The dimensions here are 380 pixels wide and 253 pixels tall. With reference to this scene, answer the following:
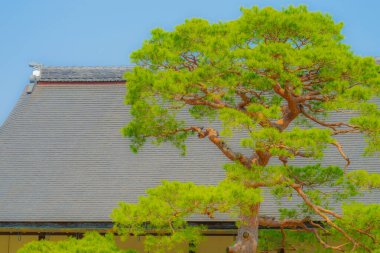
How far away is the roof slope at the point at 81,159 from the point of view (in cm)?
1209

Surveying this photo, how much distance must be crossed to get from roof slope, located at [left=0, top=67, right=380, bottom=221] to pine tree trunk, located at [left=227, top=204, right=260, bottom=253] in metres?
2.59

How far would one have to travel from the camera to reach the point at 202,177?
12461 millimetres

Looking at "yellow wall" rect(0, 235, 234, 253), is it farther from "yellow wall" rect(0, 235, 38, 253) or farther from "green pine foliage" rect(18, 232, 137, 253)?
"green pine foliage" rect(18, 232, 137, 253)

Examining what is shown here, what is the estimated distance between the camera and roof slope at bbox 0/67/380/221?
1209 cm

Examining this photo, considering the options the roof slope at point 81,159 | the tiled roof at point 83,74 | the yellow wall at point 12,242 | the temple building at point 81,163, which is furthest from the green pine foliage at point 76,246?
the tiled roof at point 83,74

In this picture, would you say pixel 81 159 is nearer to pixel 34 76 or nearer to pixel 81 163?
pixel 81 163

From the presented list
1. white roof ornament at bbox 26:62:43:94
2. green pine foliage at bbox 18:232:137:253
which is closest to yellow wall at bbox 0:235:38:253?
green pine foliage at bbox 18:232:137:253

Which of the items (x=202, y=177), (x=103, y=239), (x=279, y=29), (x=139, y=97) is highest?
(x=279, y=29)

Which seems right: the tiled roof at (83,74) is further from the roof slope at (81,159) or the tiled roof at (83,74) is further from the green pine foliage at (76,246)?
the green pine foliage at (76,246)

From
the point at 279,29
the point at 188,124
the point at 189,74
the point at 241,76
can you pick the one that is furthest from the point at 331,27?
the point at 188,124

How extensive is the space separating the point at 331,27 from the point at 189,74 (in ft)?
5.71

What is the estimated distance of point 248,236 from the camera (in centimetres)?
889

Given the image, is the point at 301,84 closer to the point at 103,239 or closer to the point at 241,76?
the point at 241,76

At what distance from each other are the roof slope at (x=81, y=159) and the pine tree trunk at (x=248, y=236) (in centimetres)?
259
